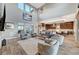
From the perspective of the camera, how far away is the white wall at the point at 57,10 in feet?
6.54

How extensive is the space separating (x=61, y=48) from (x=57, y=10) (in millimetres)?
711

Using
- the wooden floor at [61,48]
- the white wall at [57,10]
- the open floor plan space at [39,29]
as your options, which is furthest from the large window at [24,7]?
the wooden floor at [61,48]

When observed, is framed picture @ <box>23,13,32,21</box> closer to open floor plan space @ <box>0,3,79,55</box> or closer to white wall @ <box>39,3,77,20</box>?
open floor plan space @ <box>0,3,79,55</box>

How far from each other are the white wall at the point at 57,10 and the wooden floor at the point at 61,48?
459 mm

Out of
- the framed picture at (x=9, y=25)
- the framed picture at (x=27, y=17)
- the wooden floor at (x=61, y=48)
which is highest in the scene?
the framed picture at (x=27, y=17)

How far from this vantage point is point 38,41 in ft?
6.66

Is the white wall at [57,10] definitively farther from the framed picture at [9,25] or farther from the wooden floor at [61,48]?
the framed picture at [9,25]

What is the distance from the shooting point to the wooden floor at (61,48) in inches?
76.3

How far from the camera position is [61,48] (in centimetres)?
199

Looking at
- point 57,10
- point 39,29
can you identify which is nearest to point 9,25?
point 39,29

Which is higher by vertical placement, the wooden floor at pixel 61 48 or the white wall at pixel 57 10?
the white wall at pixel 57 10

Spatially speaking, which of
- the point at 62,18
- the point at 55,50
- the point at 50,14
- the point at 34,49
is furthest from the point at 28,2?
the point at 55,50

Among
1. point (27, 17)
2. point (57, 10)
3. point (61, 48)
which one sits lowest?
point (61, 48)

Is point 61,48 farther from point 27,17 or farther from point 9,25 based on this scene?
point 9,25
